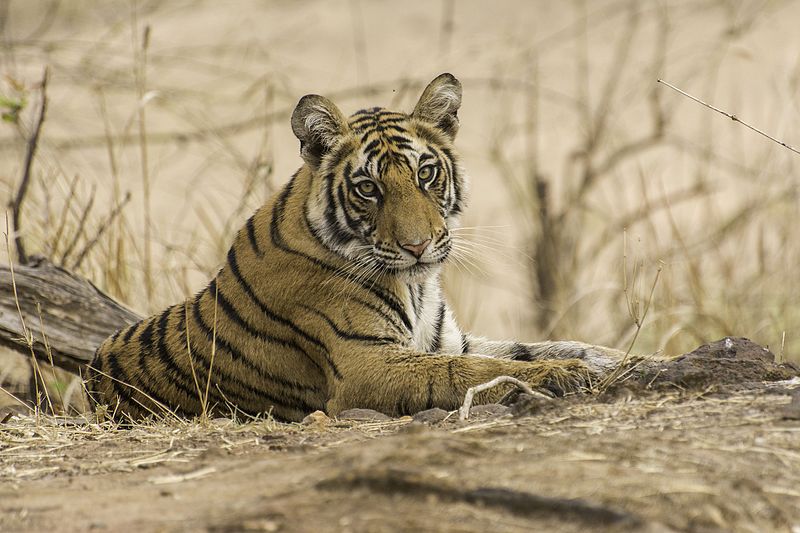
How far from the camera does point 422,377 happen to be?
4.10 meters

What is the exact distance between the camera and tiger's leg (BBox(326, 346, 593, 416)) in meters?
3.91

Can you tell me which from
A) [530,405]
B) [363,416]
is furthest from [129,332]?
[530,405]

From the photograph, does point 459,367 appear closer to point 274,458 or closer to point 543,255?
point 274,458

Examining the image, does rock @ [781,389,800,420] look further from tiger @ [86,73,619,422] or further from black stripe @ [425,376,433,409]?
black stripe @ [425,376,433,409]

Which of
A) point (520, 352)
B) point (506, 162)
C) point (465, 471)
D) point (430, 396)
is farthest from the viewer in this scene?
point (506, 162)

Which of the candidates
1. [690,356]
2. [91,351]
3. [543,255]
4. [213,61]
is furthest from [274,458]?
[213,61]

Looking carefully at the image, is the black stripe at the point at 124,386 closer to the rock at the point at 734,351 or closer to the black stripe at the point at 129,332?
the black stripe at the point at 129,332

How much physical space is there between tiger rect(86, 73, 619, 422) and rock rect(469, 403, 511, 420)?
520 millimetres

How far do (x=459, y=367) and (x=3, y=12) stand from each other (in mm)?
6486

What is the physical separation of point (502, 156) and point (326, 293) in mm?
5284

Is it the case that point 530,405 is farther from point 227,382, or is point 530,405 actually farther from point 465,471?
point 227,382

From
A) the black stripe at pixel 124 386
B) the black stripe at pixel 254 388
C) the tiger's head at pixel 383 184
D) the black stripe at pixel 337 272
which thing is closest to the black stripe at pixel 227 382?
the black stripe at pixel 254 388

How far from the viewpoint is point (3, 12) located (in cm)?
905

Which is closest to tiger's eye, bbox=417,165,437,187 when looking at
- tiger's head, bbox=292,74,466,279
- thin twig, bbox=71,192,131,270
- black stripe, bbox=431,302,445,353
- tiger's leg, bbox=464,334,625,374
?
tiger's head, bbox=292,74,466,279
